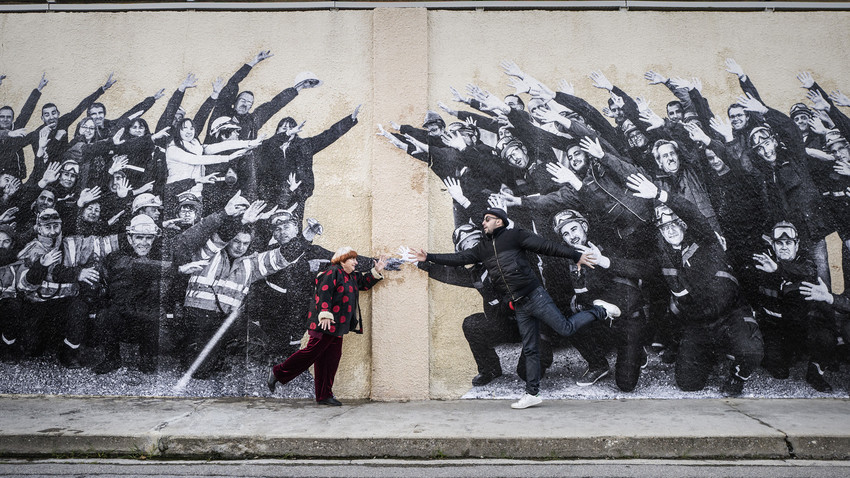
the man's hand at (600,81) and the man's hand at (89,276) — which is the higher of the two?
the man's hand at (600,81)

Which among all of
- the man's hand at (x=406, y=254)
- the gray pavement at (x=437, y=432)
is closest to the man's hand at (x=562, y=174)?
the man's hand at (x=406, y=254)

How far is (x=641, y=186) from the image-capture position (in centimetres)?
635

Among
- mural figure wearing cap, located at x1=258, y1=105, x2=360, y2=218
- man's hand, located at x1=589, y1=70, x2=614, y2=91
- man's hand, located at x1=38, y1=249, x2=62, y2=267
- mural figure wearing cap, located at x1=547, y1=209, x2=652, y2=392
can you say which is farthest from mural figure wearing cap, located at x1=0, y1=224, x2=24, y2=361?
man's hand, located at x1=589, y1=70, x2=614, y2=91

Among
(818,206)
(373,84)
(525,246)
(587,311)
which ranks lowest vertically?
(587,311)

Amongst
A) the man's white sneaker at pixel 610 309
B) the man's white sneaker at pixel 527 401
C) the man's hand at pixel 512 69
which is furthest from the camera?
the man's hand at pixel 512 69

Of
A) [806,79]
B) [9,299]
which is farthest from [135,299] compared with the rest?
[806,79]

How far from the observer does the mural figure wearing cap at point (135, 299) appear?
250 inches

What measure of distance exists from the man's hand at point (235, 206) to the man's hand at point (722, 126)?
200 inches

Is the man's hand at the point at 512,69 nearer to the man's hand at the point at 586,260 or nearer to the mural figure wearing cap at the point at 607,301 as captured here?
the mural figure wearing cap at the point at 607,301

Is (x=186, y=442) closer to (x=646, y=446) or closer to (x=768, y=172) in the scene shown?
(x=646, y=446)

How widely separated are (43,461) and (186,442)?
1.07 m

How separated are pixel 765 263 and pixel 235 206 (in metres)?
5.62

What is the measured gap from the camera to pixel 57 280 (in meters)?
6.46

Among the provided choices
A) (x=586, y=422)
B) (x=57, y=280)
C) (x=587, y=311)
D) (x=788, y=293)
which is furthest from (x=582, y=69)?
(x=57, y=280)
